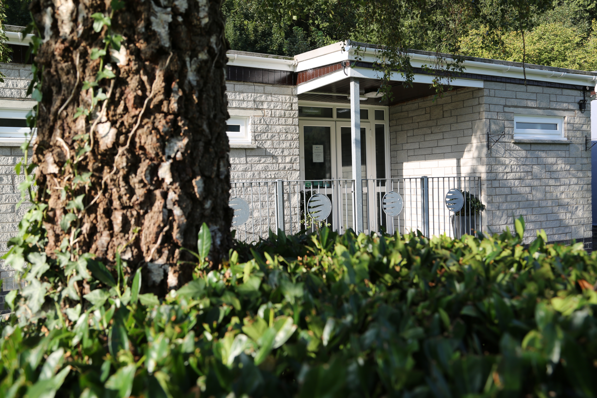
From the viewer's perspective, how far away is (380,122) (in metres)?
9.68

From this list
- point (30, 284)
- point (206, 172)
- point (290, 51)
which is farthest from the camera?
point (290, 51)

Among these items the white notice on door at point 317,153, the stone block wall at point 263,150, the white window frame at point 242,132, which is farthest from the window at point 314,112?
the white window frame at point 242,132

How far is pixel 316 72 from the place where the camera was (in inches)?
282

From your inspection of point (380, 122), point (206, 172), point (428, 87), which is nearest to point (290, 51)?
point (380, 122)

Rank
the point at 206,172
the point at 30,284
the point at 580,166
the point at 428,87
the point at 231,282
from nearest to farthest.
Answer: the point at 231,282 → the point at 30,284 → the point at 206,172 → the point at 428,87 → the point at 580,166

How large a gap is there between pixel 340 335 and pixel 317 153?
25.9 ft

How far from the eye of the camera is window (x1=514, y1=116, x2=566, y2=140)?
8.62 metres

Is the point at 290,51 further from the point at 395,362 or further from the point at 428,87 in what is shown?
the point at 395,362

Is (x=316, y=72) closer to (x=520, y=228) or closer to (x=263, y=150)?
(x=263, y=150)

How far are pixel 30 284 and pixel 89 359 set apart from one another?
2.26 feet

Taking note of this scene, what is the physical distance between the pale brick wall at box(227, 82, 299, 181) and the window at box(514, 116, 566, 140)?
4181mm

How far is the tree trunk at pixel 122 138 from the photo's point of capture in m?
1.78

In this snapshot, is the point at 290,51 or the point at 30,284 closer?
the point at 30,284

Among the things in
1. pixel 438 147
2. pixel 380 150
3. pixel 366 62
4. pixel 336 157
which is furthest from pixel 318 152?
pixel 366 62
